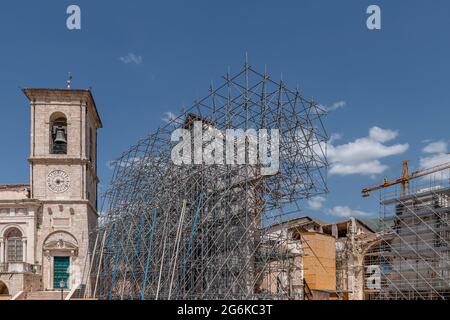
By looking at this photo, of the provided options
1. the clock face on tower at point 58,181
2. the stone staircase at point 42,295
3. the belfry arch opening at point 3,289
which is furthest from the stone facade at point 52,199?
the belfry arch opening at point 3,289

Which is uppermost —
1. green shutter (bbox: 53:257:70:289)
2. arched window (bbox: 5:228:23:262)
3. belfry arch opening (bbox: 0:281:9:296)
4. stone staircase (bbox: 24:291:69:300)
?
arched window (bbox: 5:228:23:262)

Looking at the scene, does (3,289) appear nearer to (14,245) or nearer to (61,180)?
(14,245)

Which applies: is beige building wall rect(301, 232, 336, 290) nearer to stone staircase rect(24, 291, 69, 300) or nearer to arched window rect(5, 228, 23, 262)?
stone staircase rect(24, 291, 69, 300)

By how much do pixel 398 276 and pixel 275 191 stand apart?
11388 mm

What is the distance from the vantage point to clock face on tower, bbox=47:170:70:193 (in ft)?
118

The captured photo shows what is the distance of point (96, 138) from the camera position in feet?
137

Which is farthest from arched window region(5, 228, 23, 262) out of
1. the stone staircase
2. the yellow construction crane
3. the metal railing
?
the yellow construction crane

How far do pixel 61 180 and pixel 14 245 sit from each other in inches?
177

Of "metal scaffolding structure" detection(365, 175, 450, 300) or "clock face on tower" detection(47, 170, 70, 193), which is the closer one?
"metal scaffolding structure" detection(365, 175, 450, 300)

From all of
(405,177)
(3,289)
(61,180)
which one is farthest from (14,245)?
(405,177)

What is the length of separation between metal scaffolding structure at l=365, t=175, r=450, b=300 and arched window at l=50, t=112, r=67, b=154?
1879 centimetres
